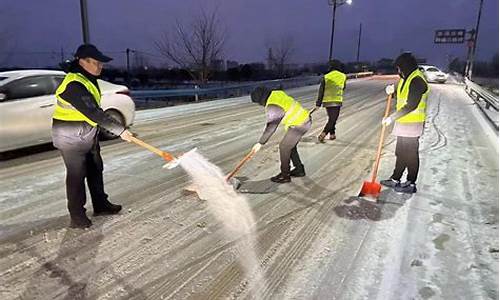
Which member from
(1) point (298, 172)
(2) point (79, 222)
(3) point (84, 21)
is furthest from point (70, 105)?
(3) point (84, 21)

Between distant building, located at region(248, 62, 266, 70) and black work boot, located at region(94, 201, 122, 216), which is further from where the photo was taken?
distant building, located at region(248, 62, 266, 70)

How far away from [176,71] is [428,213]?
48359mm

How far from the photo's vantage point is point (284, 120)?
516 centimetres

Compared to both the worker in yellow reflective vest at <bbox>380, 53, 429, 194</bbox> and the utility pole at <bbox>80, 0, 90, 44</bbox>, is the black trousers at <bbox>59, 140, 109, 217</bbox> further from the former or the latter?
the utility pole at <bbox>80, 0, 90, 44</bbox>

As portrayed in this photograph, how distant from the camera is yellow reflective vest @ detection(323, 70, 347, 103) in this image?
832 cm

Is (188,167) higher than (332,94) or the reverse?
the reverse

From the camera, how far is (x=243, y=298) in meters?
2.71

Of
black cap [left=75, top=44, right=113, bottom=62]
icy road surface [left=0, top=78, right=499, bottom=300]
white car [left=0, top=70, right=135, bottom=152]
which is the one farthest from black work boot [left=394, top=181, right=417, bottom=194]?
white car [left=0, top=70, right=135, bottom=152]

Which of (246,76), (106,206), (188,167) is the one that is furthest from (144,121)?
(246,76)

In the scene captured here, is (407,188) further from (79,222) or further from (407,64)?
(79,222)

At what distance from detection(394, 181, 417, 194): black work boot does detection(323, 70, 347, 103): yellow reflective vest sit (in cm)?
364

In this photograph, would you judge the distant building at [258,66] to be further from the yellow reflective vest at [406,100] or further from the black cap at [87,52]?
the black cap at [87,52]

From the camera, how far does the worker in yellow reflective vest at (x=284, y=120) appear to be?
16.1ft

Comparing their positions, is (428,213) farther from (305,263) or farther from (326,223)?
(305,263)
